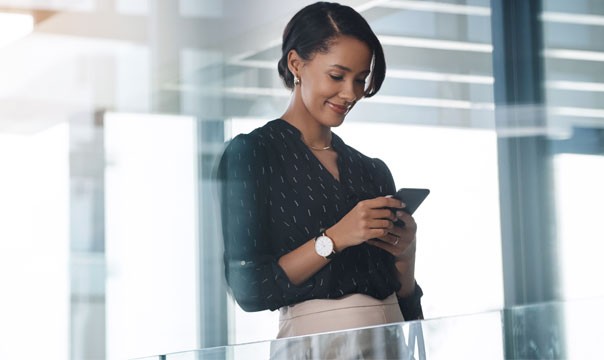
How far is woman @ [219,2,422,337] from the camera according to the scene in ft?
8.96

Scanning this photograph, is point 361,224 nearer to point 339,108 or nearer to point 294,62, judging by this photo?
point 339,108

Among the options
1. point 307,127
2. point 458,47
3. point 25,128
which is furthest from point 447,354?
point 458,47

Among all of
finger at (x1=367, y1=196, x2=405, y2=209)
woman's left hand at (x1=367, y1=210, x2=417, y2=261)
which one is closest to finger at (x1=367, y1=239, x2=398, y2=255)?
woman's left hand at (x1=367, y1=210, x2=417, y2=261)

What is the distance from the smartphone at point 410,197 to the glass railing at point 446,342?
4.46 feet

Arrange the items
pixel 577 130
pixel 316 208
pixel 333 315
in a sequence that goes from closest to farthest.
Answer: pixel 333 315, pixel 316 208, pixel 577 130

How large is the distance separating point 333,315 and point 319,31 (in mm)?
810

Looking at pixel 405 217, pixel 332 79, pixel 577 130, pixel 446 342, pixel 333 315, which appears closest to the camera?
pixel 446 342

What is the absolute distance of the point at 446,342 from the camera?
5.34ft

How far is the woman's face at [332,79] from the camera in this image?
9.51 ft

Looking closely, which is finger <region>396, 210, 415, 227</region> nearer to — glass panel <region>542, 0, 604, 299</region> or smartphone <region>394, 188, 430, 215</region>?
smartphone <region>394, 188, 430, 215</region>

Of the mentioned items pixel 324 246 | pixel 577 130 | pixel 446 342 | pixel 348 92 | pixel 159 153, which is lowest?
pixel 446 342

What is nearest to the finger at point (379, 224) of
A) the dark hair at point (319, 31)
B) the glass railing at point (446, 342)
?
the dark hair at point (319, 31)

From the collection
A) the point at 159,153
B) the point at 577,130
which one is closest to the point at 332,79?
the point at 159,153

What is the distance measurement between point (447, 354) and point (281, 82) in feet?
5.94
